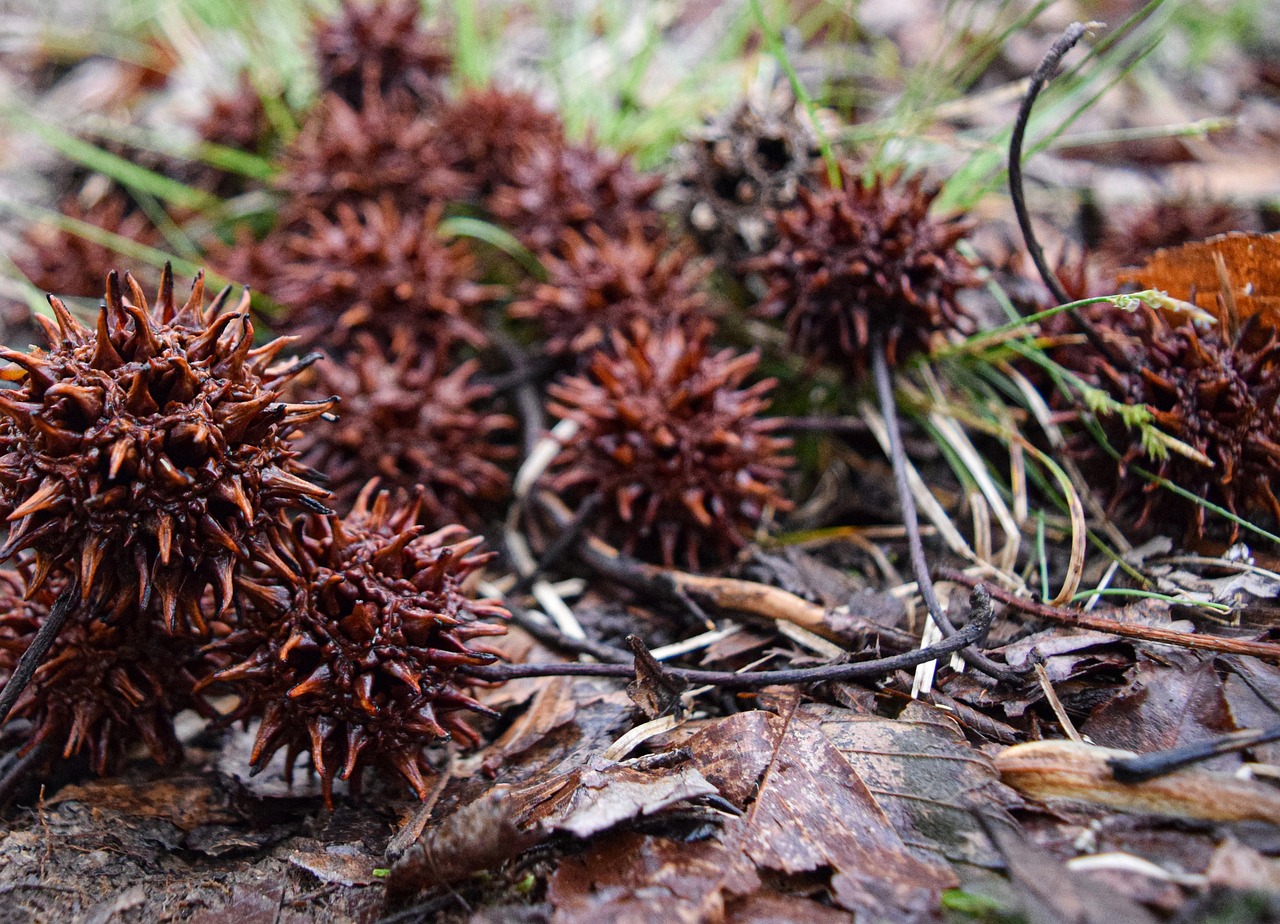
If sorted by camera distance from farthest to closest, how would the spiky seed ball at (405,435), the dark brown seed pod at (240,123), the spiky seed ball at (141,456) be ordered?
the dark brown seed pod at (240,123)
the spiky seed ball at (405,435)
the spiky seed ball at (141,456)

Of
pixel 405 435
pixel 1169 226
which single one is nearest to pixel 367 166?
pixel 405 435

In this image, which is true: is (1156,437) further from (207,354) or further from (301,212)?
(301,212)

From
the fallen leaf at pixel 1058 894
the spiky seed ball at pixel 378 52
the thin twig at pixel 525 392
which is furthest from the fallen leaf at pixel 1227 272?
the spiky seed ball at pixel 378 52

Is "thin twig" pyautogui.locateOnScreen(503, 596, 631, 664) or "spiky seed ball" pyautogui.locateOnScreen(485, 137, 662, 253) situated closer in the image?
"thin twig" pyautogui.locateOnScreen(503, 596, 631, 664)

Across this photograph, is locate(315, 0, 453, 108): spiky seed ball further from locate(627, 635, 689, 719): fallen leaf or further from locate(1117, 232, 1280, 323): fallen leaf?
locate(1117, 232, 1280, 323): fallen leaf

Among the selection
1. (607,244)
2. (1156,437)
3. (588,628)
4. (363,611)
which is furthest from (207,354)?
(1156,437)

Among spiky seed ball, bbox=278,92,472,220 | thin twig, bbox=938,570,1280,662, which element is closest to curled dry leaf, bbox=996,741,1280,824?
thin twig, bbox=938,570,1280,662

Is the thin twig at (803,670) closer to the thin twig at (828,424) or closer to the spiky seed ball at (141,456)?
the spiky seed ball at (141,456)
